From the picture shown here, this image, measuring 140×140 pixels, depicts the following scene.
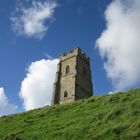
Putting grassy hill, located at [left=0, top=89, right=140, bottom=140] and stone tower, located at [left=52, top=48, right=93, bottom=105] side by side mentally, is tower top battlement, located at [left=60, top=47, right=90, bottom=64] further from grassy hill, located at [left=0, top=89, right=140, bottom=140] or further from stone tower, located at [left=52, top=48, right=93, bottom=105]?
grassy hill, located at [left=0, top=89, right=140, bottom=140]

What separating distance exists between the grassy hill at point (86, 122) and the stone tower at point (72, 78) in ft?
84.7

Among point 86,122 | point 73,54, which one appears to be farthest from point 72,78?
point 86,122

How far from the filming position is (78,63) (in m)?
70.1

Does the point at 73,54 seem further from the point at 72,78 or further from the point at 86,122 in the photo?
the point at 86,122

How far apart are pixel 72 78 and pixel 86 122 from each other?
39244 mm

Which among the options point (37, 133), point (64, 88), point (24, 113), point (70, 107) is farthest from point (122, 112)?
point (64, 88)

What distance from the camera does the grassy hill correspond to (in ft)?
77.6

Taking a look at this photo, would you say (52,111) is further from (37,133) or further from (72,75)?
(72,75)

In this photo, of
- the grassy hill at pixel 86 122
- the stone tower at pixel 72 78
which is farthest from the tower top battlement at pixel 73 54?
the grassy hill at pixel 86 122

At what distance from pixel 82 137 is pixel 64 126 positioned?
4542mm

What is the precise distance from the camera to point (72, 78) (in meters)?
66.7

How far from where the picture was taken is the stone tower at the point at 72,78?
65.2m

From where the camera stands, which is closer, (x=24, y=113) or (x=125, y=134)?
(x=125, y=134)

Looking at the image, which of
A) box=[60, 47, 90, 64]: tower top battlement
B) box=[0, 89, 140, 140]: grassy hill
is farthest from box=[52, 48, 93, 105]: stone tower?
box=[0, 89, 140, 140]: grassy hill
